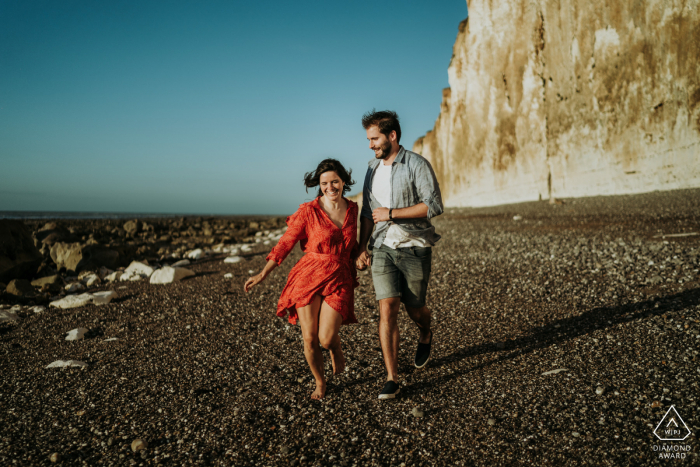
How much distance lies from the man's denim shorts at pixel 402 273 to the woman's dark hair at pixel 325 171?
80cm

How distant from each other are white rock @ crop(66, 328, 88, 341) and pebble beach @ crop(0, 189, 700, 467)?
10 centimetres

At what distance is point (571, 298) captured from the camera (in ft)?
21.5

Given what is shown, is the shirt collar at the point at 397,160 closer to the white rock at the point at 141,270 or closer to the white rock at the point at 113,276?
the white rock at the point at 141,270

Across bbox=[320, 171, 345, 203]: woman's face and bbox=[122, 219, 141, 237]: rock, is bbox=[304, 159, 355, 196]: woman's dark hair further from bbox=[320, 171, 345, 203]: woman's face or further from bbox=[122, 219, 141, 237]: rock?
bbox=[122, 219, 141, 237]: rock

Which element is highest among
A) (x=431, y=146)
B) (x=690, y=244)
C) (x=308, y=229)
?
(x=431, y=146)

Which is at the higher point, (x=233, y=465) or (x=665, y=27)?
(x=665, y=27)

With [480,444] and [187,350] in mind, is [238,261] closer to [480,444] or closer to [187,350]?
[187,350]

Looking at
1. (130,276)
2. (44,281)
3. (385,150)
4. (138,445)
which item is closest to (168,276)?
(130,276)

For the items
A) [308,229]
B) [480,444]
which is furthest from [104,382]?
[480,444]

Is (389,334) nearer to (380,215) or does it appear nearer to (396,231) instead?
(396,231)

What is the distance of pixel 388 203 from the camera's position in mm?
4023

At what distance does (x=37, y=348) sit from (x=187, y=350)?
239 centimetres

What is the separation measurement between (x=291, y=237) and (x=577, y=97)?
80.9ft

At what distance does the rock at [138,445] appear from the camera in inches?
126
